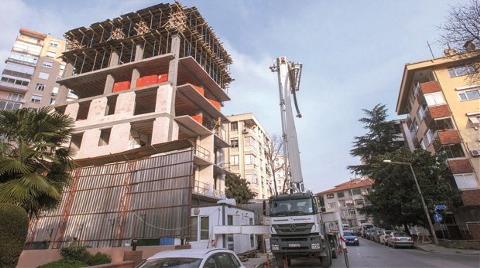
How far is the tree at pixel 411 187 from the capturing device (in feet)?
87.1

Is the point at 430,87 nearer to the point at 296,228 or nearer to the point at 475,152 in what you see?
the point at 475,152

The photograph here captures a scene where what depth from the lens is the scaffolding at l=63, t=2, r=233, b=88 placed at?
33.5m

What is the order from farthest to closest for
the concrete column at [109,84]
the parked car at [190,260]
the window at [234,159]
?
the window at [234,159], the concrete column at [109,84], the parked car at [190,260]

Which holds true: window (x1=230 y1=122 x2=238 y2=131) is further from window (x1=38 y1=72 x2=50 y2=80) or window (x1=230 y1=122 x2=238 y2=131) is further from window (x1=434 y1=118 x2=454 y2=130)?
window (x1=38 y1=72 x2=50 y2=80)

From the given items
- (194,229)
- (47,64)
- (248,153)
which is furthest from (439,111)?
(47,64)

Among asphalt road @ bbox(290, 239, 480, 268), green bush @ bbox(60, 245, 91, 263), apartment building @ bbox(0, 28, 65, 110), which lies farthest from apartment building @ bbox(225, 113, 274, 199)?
apartment building @ bbox(0, 28, 65, 110)

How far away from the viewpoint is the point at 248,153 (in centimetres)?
5228

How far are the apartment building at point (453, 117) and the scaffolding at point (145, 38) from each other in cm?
2461

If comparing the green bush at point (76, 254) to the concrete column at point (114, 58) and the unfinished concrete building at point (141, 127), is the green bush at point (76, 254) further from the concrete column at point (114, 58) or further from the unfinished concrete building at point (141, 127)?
the concrete column at point (114, 58)

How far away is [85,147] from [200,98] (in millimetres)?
Result: 13181

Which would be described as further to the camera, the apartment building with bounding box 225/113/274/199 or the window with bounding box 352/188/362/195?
the window with bounding box 352/188/362/195

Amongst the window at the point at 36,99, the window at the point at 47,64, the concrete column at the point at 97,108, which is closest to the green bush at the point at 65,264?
the concrete column at the point at 97,108

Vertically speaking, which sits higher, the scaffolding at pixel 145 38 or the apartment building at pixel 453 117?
the scaffolding at pixel 145 38

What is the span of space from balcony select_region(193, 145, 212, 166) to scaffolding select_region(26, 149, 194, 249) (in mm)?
12285
